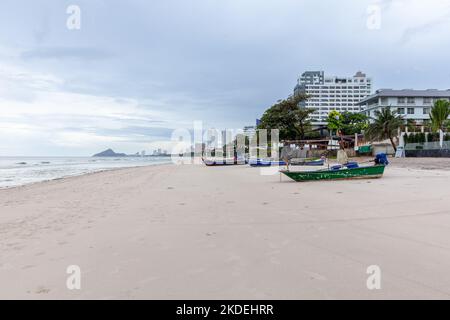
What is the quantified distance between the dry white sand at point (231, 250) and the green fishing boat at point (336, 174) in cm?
589

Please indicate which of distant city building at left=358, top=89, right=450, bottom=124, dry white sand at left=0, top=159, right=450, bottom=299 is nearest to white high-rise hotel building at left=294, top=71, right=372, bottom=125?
distant city building at left=358, top=89, right=450, bottom=124

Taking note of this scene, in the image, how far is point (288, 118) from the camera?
49.1 metres

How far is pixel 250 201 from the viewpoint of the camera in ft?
30.2

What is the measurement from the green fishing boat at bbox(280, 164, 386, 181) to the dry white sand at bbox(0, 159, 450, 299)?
19.3 feet

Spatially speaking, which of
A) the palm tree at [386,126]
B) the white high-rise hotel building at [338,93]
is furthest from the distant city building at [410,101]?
the white high-rise hotel building at [338,93]

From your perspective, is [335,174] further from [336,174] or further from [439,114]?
[439,114]

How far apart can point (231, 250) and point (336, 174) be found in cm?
1117

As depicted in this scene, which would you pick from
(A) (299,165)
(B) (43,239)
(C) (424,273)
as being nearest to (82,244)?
(B) (43,239)

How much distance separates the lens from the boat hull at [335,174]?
14.3m

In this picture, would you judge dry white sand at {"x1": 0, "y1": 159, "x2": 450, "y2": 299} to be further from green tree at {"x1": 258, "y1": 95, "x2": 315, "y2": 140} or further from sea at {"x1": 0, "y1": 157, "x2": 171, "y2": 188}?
green tree at {"x1": 258, "y1": 95, "x2": 315, "y2": 140}

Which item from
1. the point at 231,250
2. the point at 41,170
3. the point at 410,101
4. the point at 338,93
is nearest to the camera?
the point at 231,250

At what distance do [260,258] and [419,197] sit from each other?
23.4 feet

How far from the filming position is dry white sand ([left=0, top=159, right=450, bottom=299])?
3.28 metres

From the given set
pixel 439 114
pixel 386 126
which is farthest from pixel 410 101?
pixel 386 126
